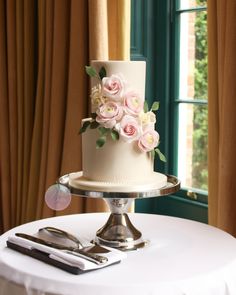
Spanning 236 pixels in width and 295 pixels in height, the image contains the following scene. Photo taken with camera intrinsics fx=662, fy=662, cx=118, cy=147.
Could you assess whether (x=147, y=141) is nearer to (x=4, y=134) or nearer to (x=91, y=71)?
(x=91, y=71)

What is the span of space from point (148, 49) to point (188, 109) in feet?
1.03

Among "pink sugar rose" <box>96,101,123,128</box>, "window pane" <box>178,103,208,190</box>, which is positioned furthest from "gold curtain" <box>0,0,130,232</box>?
"pink sugar rose" <box>96,101,123,128</box>

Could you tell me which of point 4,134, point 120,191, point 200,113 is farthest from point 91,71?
point 4,134

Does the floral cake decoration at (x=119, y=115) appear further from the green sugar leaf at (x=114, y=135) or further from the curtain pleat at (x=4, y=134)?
the curtain pleat at (x=4, y=134)

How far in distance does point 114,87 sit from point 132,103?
0.06 meters

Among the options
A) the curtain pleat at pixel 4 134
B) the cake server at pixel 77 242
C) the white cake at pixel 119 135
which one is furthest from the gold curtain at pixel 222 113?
the curtain pleat at pixel 4 134

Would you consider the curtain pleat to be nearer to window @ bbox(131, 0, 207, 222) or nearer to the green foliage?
window @ bbox(131, 0, 207, 222)

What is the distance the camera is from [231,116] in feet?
6.48

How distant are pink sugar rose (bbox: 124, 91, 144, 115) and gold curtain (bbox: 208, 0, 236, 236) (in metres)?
0.37

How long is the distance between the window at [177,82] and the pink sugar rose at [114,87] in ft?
3.55

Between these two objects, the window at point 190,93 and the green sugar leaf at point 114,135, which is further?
the window at point 190,93

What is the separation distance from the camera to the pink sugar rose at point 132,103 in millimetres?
1717

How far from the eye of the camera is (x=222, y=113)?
6.60 feet

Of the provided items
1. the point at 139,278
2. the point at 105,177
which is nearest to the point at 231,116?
the point at 105,177
